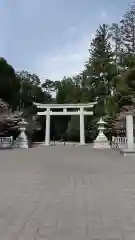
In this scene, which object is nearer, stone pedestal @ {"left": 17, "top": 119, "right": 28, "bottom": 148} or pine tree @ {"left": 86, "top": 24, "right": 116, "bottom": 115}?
stone pedestal @ {"left": 17, "top": 119, "right": 28, "bottom": 148}

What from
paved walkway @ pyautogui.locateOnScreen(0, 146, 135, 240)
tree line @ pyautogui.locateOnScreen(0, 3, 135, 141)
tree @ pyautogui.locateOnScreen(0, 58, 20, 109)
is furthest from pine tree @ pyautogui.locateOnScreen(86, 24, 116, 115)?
paved walkway @ pyautogui.locateOnScreen(0, 146, 135, 240)

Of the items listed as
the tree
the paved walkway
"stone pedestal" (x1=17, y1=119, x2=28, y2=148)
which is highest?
the tree

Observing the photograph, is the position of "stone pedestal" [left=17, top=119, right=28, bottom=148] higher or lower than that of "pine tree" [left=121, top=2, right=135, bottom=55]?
lower

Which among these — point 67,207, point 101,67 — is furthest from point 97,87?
Result: point 67,207

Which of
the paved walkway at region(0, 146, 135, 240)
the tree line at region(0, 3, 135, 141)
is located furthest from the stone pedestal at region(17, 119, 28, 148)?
the paved walkway at region(0, 146, 135, 240)

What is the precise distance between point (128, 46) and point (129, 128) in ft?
57.3

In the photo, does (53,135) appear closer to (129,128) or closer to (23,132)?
(23,132)

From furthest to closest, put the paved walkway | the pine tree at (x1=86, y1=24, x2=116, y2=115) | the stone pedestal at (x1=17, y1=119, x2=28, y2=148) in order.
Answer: the pine tree at (x1=86, y1=24, x2=116, y2=115)
the stone pedestal at (x1=17, y1=119, x2=28, y2=148)
the paved walkway

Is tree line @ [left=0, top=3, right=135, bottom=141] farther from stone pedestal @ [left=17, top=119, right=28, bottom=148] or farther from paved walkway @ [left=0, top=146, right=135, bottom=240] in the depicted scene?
paved walkway @ [left=0, top=146, right=135, bottom=240]

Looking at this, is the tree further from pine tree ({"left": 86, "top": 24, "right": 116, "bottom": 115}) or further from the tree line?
pine tree ({"left": 86, "top": 24, "right": 116, "bottom": 115})

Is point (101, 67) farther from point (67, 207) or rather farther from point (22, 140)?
point (67, 207)

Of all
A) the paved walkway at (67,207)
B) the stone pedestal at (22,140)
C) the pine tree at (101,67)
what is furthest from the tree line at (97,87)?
the paved walkway at (67,207)

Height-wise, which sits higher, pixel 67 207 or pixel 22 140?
pixel 22 140

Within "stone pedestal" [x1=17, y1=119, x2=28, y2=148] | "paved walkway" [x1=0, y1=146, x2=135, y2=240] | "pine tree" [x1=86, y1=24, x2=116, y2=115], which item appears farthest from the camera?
"pine tree" [x1=86, y1=24, x2=116, y2=115]
